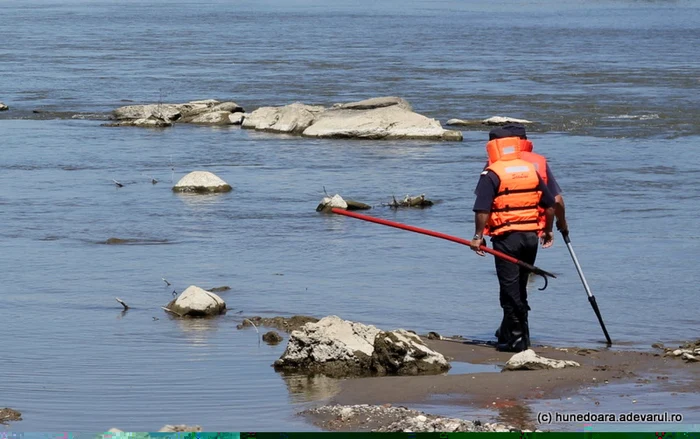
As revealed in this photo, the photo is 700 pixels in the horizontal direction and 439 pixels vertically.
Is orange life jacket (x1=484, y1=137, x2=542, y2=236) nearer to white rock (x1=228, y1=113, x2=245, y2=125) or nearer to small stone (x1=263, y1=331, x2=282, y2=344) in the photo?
small stone (x1=263, y1=331, x2=282, y2=344)

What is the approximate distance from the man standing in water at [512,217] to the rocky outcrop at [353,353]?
0.91m

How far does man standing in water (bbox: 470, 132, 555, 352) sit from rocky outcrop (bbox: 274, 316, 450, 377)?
36.0 inches


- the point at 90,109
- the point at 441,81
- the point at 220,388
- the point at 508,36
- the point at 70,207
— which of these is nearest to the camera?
the point at 220,388

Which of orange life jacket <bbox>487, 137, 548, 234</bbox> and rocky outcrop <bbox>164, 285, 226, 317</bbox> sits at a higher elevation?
orange life jacket <bbox>487, 137, 548, 234</bbox>

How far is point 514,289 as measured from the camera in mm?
9789

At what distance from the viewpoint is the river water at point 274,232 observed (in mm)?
9242

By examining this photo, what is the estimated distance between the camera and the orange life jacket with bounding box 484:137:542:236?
960cm

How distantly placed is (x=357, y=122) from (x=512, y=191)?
14.8 meters

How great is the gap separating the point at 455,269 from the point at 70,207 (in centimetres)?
609

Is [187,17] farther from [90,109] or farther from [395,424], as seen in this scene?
[395,424]

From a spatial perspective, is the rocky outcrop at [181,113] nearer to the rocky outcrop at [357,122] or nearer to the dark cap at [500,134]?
the rocky outcrop at [357,122]

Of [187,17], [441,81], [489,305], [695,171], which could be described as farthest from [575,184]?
[187,17]

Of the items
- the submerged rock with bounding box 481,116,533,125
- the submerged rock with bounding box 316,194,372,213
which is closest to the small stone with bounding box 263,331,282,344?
the submerged rock with bounding box 316,194,372,213

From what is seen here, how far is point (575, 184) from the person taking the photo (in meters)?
18.8
